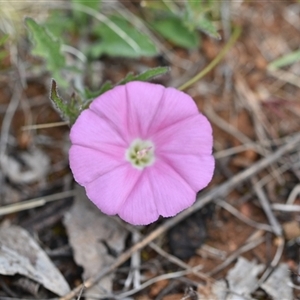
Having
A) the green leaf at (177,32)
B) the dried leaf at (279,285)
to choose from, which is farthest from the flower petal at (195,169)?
the green leaf at (177,32)

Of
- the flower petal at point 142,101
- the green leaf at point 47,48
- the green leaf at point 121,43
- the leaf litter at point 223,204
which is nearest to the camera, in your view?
the flower petal at point 142,101

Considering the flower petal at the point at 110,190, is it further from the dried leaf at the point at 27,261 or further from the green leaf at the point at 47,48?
the green leaf at the point at 47,48

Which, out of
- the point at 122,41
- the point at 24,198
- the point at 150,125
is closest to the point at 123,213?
the point at 150,125

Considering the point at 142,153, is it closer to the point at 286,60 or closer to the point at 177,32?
the point at 177,32

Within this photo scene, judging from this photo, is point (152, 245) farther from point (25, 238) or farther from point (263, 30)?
point (263, 30)

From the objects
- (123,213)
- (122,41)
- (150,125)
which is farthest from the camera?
(122,41)

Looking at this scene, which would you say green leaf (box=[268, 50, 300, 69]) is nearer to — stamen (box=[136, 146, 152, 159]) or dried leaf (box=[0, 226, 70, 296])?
stamen (box=[136, 146, 152, 159])

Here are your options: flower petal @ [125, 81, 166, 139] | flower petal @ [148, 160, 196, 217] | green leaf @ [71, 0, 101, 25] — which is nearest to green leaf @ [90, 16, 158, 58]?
green leaf @ [71, 0, 101, 25]
